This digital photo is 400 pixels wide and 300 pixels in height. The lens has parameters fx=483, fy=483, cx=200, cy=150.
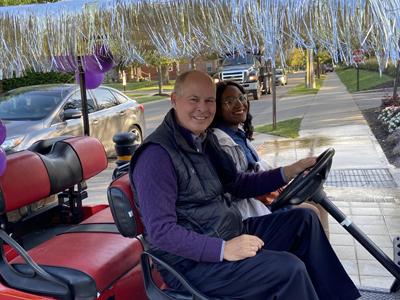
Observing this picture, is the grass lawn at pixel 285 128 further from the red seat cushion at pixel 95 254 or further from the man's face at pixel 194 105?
the man's face at pixel 194 105

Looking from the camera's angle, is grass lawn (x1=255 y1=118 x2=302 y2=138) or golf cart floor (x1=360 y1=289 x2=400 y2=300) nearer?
golf cart floor (x1=360 y1=289 x2=400 y2=300)

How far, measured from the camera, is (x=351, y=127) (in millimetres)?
10484

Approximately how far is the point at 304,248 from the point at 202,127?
0.78 meters

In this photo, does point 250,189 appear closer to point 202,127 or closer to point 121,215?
point 202,127

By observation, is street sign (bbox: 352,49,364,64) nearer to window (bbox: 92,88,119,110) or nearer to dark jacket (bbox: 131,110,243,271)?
dark jacket (bbox: 131,110,243,271)

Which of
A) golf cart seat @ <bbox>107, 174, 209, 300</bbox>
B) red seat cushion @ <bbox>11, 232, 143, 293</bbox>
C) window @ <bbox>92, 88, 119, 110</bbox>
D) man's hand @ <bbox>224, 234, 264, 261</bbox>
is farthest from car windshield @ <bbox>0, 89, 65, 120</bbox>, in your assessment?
man's hand @ <bbox>224, 234, 264, 261</bbox>

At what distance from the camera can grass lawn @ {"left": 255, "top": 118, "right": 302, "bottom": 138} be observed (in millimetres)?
10369

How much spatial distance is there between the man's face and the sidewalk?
1.87m

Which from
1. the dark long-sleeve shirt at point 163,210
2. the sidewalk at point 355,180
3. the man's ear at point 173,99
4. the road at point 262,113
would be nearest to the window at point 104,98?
the sidewalk at point 355,180

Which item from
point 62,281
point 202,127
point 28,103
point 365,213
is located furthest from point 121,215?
point 28,103

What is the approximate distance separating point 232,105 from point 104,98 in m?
5.44

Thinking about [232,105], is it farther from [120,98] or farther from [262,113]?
[262,113]

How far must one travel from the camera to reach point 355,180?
20.4 ft

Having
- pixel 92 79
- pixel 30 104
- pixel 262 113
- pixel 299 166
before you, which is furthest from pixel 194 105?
pixel 262 113
